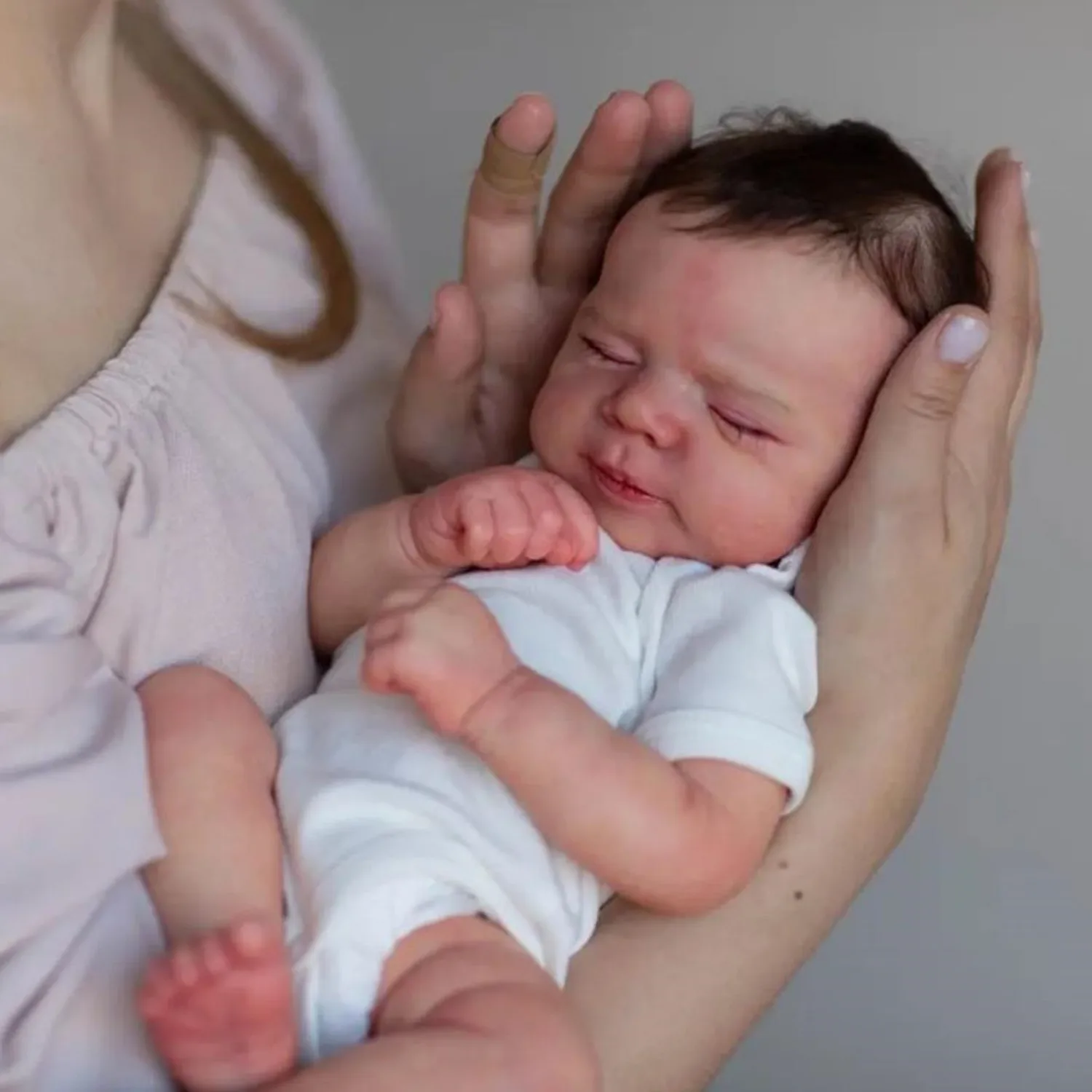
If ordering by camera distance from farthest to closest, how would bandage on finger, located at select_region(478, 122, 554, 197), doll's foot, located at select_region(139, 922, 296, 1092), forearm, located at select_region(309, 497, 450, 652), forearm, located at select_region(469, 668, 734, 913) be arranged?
bandage on finger, located at select_region(478, 122, 554, 197) → forearm, located at select_region(309, 497, 450, 652) → forearm, located at select_region(469, 668, 734, 913) → doll's foot, located at select_region(139, 922, 296, 1092)

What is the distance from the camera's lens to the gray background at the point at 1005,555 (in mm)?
1338

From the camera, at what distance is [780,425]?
836 millimetres

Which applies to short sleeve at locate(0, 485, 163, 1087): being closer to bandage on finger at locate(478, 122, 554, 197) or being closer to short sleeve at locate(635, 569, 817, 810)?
short sleeve at locate(635, 569, 817, 810)

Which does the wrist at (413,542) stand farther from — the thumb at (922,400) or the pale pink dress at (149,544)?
the thumb at (922,400)

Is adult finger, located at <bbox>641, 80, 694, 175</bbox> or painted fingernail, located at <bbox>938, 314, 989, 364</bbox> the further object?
adult finger, located at <bbox>641, 80, 694, 175</bbox>

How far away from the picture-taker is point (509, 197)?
0.94 meters

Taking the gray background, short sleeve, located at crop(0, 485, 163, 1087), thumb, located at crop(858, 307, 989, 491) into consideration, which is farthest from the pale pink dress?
the gray background

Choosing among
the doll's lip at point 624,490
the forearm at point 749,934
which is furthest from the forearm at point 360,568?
the forearm at point 749,934

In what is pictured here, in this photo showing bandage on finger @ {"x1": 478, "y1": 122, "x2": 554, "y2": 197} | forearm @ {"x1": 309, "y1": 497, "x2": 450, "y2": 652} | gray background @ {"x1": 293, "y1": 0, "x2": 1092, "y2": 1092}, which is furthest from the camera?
gray background @ {"x1": 293, "y1": 0, "x2": 1092, "y2": 1092}

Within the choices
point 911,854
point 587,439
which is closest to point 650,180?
point 587,439

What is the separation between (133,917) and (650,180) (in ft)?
1.89

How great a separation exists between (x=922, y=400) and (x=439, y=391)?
30 cm

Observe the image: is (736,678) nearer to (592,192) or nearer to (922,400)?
(922,400)

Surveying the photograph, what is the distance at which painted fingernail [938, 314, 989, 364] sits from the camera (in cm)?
82
